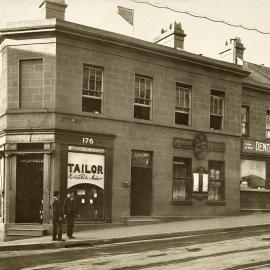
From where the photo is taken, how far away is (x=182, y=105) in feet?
71.4

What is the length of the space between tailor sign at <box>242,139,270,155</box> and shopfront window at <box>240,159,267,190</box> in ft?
1.65

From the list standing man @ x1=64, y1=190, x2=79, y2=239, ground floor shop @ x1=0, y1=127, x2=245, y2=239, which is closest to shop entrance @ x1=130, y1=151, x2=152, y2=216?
ground floor shop @ x1=0, y1=127, x2=245, y2=239

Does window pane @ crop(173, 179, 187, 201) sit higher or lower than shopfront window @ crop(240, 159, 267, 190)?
lower

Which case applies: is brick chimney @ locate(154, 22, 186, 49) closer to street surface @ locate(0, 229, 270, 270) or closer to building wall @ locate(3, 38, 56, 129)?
building wall @ locate(3, 38, 56, 129)

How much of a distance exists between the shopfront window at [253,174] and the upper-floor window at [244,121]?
4.60 ft

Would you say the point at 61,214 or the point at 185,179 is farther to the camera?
the point at 185,179

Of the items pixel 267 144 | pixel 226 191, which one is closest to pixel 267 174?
pixel 267 144

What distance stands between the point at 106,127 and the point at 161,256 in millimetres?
7872

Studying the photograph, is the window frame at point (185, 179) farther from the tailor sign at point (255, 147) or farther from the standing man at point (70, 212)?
the standing man at point (70, 212)

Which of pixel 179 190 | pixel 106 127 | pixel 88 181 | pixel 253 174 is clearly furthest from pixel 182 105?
pixel 88 181

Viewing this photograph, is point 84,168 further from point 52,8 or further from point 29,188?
point 52,8

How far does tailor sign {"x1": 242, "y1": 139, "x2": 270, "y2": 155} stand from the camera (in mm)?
23812

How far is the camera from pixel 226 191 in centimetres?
2261

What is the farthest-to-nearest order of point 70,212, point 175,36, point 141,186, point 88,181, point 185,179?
point 175,36
point 185,179
point 141,186
point 88,181
point 70,212
